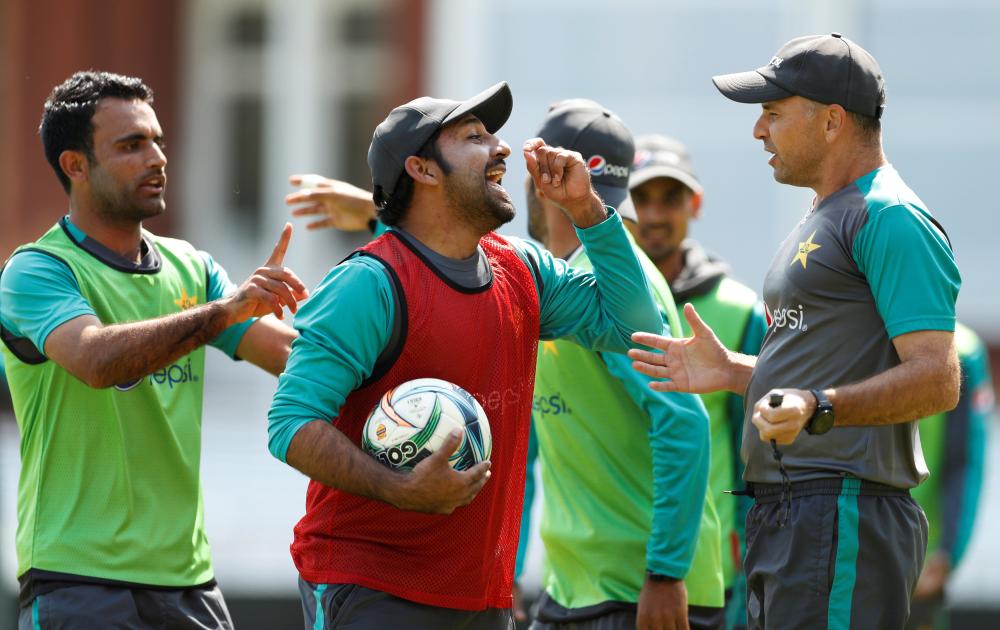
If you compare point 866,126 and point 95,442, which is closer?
point 866,126

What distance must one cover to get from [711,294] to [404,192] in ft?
7.19

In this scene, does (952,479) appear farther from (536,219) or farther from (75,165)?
(75,165)

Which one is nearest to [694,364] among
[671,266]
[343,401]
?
[343,401]

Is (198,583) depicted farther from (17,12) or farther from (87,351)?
(17,12)

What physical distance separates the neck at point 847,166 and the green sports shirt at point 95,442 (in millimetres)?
2251

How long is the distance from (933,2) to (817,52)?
11.7m

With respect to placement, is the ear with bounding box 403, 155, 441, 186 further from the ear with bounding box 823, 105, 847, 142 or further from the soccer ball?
the ear with bounding box 823, 105, 847, 142

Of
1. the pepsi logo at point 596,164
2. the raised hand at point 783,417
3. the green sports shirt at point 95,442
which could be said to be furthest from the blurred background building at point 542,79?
the raised hand at point 783,417

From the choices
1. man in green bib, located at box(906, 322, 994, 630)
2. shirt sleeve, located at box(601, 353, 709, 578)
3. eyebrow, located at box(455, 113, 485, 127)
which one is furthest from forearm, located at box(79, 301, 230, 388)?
man in green bib, located at box(906, 322, 994, 630)

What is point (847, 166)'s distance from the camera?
4492mm

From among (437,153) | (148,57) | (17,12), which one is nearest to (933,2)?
(148,57)

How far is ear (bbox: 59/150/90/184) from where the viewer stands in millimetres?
5273

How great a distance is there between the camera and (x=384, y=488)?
13.3 ft

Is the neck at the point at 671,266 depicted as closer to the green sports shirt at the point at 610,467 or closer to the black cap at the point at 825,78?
the green sports shirt at the point at 610,467
